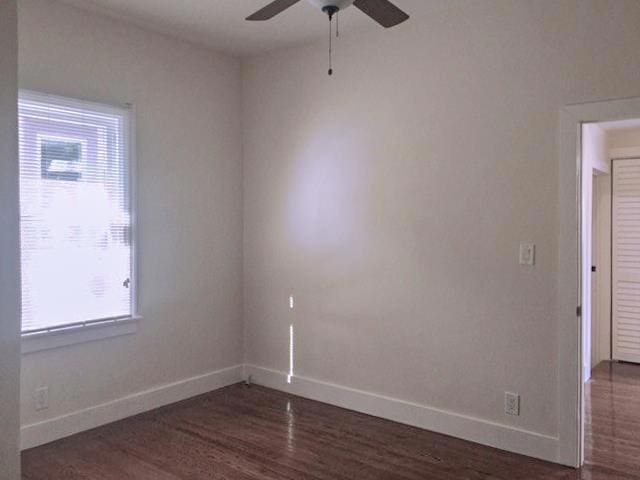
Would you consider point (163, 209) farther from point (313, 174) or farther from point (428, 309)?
point (428, 309)

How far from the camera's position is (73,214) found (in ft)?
11.4

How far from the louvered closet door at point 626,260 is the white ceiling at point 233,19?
312 centimetres

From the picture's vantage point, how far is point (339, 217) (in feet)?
13.4

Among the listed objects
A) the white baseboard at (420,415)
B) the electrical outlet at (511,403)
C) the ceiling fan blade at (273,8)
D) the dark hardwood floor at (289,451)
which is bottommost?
the dark hardwood floor at (289,451)

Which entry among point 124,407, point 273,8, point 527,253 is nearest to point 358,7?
point 273,8

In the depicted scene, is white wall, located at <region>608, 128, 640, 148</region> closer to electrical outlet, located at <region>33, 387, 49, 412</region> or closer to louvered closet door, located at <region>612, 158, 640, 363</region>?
louvered closet door, located at <region>612, 158, 640, 363</region>

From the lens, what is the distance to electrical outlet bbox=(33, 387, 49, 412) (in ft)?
10.9

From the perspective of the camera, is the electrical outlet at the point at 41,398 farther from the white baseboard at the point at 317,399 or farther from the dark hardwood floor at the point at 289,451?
the dark hardwood floor at the point at 289,451

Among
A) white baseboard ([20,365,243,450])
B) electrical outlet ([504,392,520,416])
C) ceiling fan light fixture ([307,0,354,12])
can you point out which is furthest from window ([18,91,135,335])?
electrical outlet ([504,392,520,416])

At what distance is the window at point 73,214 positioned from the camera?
3250 mm

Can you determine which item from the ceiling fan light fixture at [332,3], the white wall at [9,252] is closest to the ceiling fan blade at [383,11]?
the ceiling fan light fixture at [332,3]

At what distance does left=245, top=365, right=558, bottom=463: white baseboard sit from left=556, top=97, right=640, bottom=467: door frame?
0.40 feet

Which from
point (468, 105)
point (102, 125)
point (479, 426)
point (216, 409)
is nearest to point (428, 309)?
point (479, 426)

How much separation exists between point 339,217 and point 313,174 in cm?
43
